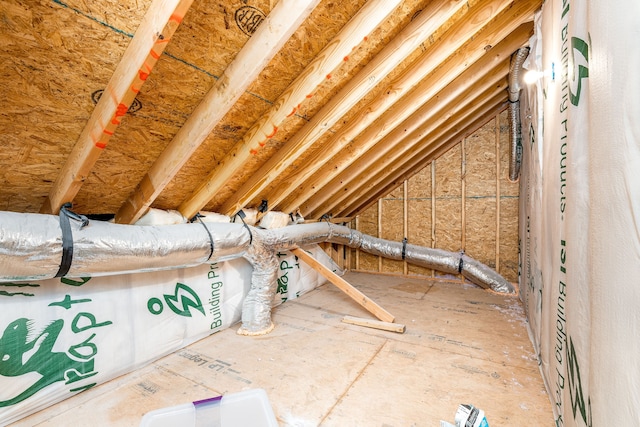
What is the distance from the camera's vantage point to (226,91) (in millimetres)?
→ 1457

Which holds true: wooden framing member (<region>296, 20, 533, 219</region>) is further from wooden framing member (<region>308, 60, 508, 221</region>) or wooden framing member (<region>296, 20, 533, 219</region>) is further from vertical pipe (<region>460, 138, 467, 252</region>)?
vertical pipe (<region>460, 138, 467, 252</region>)

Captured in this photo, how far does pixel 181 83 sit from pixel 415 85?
168 centimetres

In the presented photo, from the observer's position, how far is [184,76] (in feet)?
4.77

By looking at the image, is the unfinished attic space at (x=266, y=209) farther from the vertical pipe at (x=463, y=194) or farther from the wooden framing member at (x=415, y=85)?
the vertical pipe at (x=463, y=194)

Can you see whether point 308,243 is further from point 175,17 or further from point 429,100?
point 175,17

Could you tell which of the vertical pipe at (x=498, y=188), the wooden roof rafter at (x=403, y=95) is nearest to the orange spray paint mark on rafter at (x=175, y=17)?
the wooden roof rafter at (x=403, y=95)

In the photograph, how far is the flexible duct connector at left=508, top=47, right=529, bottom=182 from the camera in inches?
102

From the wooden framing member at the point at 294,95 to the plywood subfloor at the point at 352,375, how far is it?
1.20 m

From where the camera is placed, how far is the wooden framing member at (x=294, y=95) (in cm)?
147

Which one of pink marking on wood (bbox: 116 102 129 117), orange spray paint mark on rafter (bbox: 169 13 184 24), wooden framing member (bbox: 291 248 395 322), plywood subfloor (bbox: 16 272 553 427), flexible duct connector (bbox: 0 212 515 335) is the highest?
orange spray paint mark on rafter (bbox: 169 13 184 24)

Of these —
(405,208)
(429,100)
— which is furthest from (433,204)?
(429,100)

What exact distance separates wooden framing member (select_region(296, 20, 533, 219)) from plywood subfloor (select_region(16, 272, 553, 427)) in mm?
1551

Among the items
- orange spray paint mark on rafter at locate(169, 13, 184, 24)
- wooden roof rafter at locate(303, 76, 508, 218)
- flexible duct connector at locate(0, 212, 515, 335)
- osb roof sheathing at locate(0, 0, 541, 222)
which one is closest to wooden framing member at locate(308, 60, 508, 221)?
wooden roof rafter at locate(303, 76, 508, 218)

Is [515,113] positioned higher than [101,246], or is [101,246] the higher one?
[515,113]
